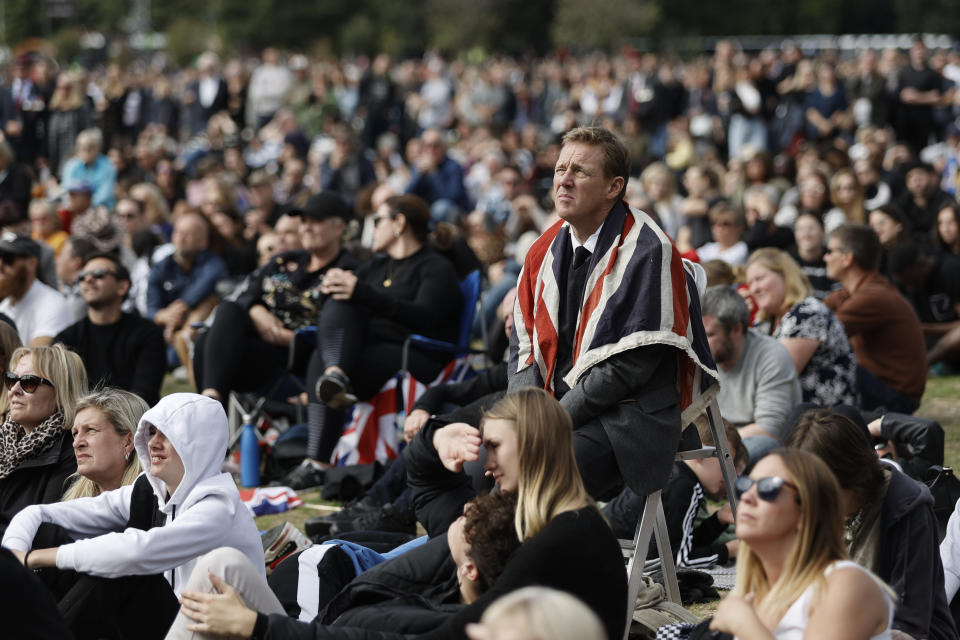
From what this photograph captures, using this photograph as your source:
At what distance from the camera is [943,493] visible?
15.8 ft

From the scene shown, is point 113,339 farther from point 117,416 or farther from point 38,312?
point 117,416

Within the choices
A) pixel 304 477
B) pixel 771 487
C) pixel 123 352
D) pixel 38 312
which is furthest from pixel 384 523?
pixel 771 487

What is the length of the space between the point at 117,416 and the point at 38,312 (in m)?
3.11

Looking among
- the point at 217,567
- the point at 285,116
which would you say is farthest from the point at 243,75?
the point at 217,567

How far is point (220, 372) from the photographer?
296 inches

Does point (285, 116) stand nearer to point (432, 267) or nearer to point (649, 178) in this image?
point (649, 178)

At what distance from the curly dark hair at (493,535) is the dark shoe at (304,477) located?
352cm

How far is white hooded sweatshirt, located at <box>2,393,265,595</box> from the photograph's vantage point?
4137mm

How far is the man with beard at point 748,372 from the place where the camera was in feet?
20.6

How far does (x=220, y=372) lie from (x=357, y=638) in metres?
3.92

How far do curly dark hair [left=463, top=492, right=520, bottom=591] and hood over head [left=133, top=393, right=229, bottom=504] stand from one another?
41.0 inches

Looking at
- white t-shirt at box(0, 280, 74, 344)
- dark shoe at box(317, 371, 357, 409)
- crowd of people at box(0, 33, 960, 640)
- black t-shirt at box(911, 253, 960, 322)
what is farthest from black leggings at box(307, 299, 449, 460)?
black t-shirt at box(911, 253, 960, 322)

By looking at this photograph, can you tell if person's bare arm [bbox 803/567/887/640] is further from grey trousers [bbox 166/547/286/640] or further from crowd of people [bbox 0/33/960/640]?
grey trousers [bbox 166/547/286/640]

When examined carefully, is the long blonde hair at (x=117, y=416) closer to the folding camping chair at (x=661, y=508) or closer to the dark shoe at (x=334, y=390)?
the folding camping chair at (x=661, y=508)
